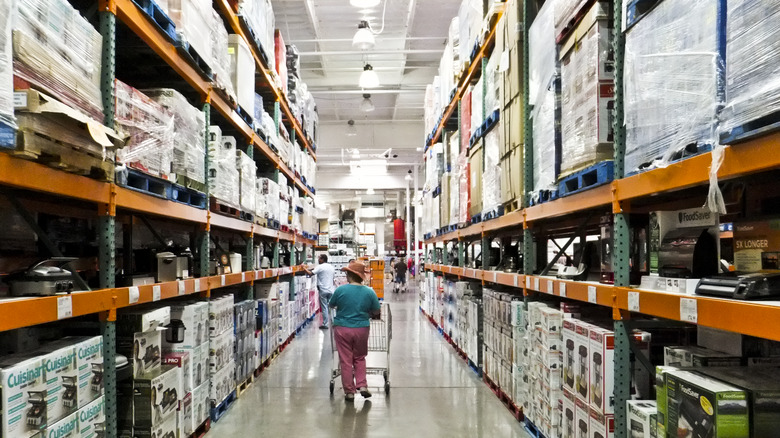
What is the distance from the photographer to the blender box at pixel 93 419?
9.41 feet

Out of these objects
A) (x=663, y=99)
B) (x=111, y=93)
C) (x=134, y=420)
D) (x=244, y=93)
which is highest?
(x=244, y=93)

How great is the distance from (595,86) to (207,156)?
3.51 metres

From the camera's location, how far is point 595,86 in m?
3.32

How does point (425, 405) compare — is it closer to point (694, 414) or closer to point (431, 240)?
point (694, 414)

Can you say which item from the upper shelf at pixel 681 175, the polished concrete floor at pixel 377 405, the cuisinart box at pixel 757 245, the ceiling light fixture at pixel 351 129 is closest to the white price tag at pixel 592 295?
the upper shelf at pixel 681 175

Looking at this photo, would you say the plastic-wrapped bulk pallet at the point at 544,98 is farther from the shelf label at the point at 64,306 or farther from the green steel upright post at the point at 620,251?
the shelf label at the point at 64,306

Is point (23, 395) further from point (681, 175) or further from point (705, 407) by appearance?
point (681, 175)

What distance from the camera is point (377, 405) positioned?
6.00 meters

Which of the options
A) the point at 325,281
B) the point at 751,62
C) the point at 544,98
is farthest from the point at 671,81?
the point at 325,281

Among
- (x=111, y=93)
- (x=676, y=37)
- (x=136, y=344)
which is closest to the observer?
(x=676, y=37)

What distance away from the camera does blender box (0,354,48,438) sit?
7.34 feet

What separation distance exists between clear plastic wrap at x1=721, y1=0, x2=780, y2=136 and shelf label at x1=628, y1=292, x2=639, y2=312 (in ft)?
3.58

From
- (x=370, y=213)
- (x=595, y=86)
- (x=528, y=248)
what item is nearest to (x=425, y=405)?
(x=528, y=248)

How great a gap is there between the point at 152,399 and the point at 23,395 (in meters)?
1.44
